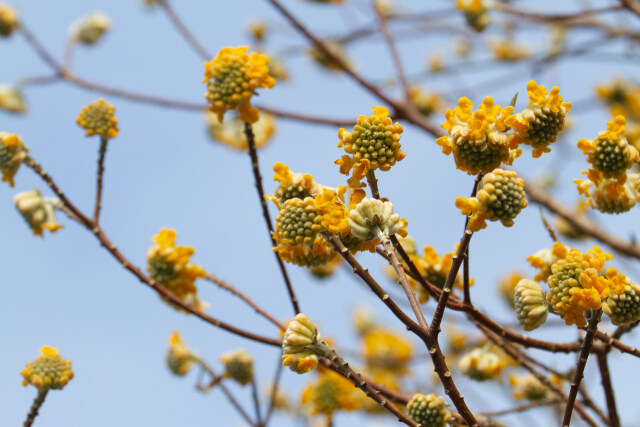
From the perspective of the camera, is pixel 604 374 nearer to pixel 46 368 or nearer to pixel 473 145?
pixel 473 145

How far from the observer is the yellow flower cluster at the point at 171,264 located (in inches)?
101

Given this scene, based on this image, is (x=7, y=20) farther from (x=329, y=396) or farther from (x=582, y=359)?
(x=582, y=359)

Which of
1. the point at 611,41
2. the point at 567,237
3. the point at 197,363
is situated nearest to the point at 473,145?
the point at 197,363

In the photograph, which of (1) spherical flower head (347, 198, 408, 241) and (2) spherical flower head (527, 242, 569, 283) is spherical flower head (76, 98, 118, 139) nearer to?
(1) spherical flower head (347, 198, 408, 241)

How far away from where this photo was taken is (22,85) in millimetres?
5016

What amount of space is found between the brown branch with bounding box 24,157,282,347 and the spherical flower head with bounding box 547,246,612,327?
92 centimetres

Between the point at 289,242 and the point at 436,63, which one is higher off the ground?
the point at 436,63

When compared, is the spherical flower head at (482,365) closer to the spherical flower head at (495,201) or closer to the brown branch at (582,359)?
the brown branch at (582,359)

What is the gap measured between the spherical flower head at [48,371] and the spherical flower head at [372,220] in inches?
51.2

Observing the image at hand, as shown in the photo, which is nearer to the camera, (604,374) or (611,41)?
(604,374)

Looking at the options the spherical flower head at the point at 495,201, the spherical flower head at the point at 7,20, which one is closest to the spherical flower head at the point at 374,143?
the spherical flower head at the point at 495,201

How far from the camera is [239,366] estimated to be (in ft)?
10.7

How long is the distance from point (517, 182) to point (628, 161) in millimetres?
612

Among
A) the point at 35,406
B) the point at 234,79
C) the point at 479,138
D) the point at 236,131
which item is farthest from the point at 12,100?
the point at 479,138
